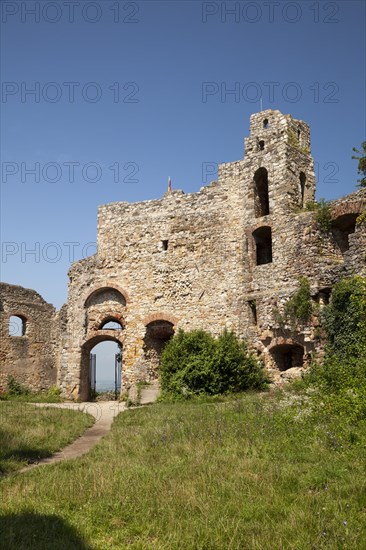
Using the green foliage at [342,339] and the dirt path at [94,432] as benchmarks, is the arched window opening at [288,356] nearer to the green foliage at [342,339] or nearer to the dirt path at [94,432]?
the green foliage at [342,339]

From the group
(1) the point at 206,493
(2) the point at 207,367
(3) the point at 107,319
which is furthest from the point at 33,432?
(3) the point at 107,319

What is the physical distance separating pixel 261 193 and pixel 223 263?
3352 mm

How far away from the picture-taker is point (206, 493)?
6195 millimetres

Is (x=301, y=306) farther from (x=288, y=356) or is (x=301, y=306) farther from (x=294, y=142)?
(x=294, y=142)

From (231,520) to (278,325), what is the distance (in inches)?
478

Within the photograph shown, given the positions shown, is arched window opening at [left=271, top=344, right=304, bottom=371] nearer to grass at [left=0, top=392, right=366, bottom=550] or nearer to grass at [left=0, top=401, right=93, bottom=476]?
grass at [left=0, top=401, right=93, bottom=476]

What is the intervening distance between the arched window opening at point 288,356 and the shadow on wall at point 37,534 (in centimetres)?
1296

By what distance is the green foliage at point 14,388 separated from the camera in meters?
23.9

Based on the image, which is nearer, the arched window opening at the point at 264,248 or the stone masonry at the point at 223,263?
the stone masonry at the point at 223,263

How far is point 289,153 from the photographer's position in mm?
18859

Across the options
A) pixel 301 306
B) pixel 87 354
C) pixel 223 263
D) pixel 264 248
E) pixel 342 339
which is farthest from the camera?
pixel 87 354

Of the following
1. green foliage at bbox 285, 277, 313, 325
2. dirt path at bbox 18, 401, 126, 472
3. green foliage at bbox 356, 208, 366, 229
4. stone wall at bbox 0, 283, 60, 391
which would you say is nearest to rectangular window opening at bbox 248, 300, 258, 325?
green foliage at bbox 285, 277, 313, 325

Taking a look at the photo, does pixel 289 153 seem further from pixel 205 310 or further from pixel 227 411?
pixel 227 411

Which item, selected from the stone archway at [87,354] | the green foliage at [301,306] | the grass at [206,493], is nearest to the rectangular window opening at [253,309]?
the green foliage at [301,306]
